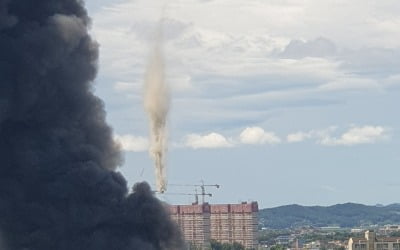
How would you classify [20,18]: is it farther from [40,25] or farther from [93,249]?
[93,249]

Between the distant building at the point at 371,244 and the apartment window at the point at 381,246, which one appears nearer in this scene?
the distant building at the point at 371,244

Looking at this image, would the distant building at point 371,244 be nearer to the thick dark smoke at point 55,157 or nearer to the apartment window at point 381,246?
the apartment window at point 381,246

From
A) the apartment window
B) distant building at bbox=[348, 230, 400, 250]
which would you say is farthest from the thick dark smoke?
the apartment window

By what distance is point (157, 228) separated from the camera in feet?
238

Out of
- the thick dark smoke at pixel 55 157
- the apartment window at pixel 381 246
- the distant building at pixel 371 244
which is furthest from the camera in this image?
the apartment window at pixel 381 246

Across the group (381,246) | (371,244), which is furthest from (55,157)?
(381,246)

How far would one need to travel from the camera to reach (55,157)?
71.2 meters

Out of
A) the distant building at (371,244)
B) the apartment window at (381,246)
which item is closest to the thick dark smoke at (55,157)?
the distant building at (371,244)

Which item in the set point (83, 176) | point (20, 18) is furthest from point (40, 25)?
point (83, 176)

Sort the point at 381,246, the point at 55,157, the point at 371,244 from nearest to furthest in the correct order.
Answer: the point at 55,157, the point at 371,244, the point at 381,246

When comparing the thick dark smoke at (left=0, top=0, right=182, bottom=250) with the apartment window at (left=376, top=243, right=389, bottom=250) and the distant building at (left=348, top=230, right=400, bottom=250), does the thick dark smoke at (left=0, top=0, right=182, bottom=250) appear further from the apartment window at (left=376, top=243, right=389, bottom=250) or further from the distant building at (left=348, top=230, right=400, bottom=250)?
the apartment window at (left=376, top=243, right=389, bottom=250)

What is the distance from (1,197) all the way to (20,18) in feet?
33.1

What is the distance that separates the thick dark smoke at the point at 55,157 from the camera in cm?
7044

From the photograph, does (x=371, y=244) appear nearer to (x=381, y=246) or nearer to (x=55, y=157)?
(x=381, y=246)
